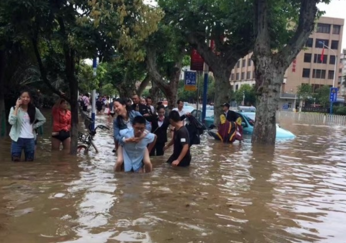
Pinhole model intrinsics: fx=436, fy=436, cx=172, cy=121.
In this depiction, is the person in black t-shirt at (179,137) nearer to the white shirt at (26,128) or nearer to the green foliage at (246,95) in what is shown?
the white shirt at (26,128)

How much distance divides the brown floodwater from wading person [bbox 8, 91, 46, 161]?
0.41 meters

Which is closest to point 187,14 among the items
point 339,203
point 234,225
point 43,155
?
point 43,155

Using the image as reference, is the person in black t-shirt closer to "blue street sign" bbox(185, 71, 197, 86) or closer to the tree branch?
the tree branch

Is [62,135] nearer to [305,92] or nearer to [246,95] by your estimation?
[305,92]

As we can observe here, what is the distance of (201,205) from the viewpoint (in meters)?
5.85

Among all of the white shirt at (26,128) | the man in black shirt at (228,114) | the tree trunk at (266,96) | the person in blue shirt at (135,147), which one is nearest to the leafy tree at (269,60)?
the tree trunk at (266,96)

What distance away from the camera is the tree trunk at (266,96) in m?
14.4

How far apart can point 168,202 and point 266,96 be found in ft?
30.8

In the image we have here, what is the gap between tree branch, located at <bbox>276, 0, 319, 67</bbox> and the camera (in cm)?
1410

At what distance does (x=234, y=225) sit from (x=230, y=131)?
9.92 meters

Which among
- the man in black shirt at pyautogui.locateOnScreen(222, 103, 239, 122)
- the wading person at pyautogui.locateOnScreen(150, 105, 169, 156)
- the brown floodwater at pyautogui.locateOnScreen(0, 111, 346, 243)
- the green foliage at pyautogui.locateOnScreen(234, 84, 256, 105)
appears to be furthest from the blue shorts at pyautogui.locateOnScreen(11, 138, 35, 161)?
the green foliage at pyautogui.locateOnScreen(234, 84, 256, 105)

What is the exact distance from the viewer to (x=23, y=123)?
8016 mm

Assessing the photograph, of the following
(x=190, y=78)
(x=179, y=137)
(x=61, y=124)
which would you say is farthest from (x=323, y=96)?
(x=179, y=137)

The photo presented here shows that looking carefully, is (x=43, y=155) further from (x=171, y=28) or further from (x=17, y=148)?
(x=171, y=28)
